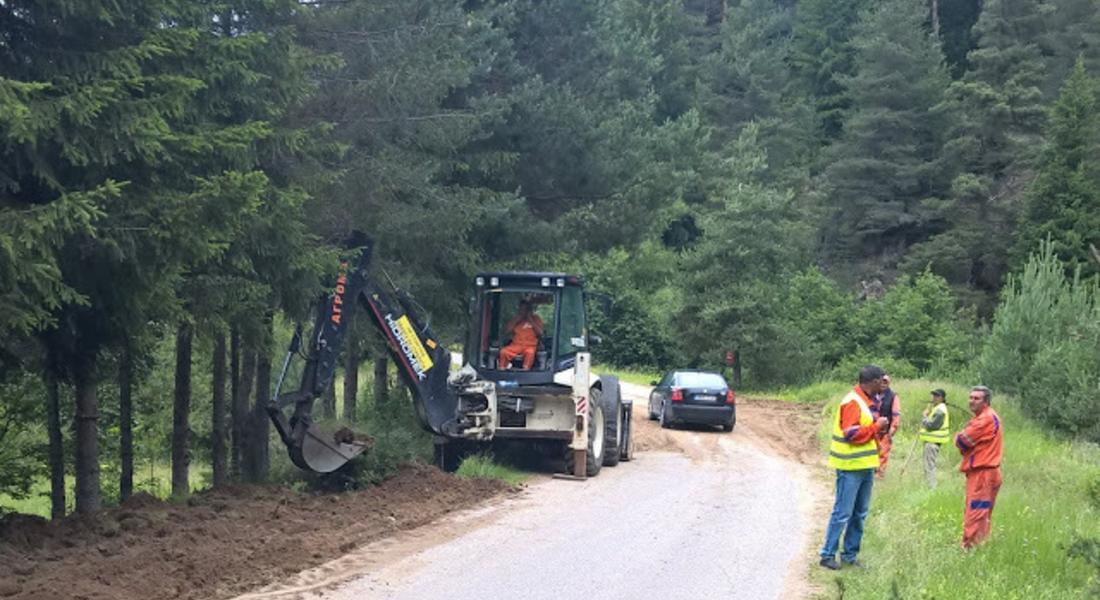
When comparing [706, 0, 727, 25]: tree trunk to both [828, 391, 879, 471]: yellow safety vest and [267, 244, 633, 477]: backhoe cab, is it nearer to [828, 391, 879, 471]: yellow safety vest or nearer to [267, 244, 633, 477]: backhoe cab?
[267, 244, 633, 477]: backhoe cab

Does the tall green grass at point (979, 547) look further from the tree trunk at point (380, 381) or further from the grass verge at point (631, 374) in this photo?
the grass verge at point (631, 374)

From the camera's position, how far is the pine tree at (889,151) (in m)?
57.3

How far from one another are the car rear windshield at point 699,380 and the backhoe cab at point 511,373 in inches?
362

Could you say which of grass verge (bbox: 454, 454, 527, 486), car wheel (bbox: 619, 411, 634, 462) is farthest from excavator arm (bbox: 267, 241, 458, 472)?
car wheel (bbox: 619, 411, 634, 462)

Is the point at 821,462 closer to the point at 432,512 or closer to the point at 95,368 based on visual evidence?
the point at 432,512

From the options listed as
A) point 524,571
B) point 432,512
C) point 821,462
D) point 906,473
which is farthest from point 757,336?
point 524,571

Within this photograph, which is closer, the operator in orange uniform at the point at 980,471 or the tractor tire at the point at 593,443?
the operator in orange uniform at the point at 980,471

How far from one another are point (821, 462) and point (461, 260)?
7969 mm

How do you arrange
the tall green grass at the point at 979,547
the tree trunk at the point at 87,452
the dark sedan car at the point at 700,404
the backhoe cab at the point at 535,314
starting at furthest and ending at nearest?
1. the dark sedan car at the point at 700,404
2. the backhoe cab at the point at 535,314
3. the tree trunk at the point at 87,452
4. the tall green grass at the point at 979,547

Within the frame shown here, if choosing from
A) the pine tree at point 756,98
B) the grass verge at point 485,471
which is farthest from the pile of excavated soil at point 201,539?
the pine tree at point 756,98

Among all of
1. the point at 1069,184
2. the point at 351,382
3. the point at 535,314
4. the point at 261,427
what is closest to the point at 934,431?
the point at 535,314

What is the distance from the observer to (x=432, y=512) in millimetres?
14422

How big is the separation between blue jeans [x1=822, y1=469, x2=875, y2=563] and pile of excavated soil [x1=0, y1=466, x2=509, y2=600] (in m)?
4.70

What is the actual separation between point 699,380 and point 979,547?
59.3 feet
